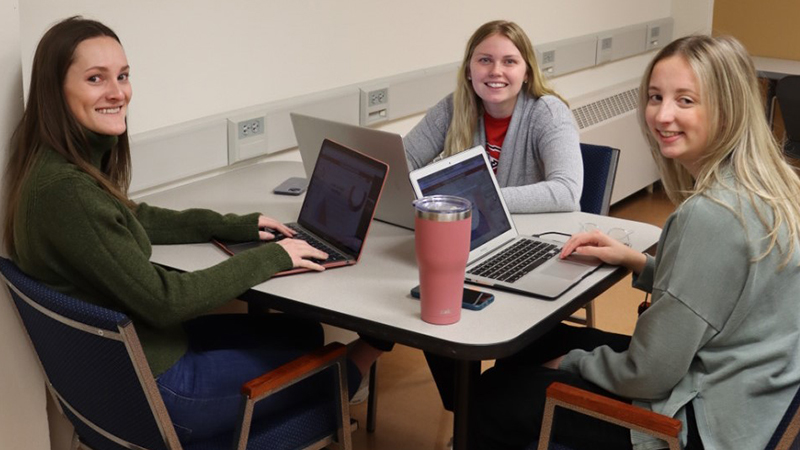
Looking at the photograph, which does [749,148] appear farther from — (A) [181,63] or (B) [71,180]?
(A) [181,63]

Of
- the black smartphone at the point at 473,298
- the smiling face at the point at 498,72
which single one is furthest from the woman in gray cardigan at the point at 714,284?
the smiling face at the point at 498,72

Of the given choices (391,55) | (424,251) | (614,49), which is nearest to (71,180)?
(424,251)

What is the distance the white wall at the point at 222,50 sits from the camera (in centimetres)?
217

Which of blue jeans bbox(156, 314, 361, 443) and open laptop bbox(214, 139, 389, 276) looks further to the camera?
open laptop bbox(214, 139, 389, 276)

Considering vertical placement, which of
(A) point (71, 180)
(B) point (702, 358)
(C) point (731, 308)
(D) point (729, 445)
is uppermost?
(A) point (71, 180)

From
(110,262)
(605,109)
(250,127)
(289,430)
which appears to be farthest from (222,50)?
(605,109)

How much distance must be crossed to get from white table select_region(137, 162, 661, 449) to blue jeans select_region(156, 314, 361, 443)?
15cm

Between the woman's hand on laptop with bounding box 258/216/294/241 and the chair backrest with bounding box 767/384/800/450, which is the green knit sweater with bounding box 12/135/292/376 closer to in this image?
the woman's hand on laptop with bounding box 258/216/294/241

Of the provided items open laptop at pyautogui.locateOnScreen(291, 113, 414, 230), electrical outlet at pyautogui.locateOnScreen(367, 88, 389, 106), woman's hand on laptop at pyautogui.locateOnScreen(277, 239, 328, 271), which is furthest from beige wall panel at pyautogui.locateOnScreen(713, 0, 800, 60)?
woman's hand on laptop at pyautogui.locateOnScreen(277, 239, 328, 271)

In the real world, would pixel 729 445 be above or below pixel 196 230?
below

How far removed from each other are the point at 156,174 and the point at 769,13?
14.1 ft

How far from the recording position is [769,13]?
223 inches

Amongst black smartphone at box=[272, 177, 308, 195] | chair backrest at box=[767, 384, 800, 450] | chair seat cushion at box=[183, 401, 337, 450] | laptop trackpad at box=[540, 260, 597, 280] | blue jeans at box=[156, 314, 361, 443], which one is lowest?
chair seat cushion at box=[183, 401, 337, 450]

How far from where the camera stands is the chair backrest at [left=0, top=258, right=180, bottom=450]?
1.65 metres
